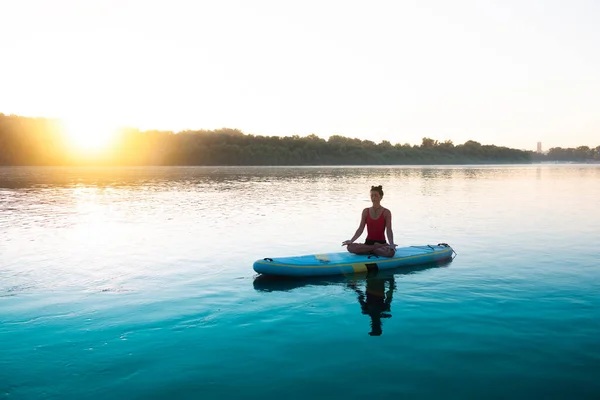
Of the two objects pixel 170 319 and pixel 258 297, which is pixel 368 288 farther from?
pixel 170 319

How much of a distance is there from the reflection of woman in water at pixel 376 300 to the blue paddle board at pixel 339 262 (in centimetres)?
51

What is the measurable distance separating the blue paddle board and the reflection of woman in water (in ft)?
1.68

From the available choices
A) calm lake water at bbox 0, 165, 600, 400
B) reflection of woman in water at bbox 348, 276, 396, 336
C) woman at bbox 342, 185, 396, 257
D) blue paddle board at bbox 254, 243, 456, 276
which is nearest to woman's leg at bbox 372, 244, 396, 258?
woman at bbox 342, 185, 396, 257

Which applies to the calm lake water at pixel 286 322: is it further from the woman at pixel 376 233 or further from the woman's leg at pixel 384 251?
the woman at pixel 376 233

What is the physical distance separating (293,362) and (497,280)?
21.1 ft

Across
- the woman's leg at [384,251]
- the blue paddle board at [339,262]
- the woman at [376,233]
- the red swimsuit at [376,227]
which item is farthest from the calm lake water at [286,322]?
the red swimsuit at [376,227]

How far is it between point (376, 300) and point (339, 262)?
1.94 meters

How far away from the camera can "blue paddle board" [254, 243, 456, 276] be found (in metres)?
11.4

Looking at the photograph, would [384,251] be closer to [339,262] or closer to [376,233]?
[376,233]

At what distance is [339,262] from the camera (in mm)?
11906

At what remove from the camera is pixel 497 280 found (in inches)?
451

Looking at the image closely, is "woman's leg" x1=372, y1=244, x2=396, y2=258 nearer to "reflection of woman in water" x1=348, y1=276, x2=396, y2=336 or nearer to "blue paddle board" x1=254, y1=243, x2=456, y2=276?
"blue paddle board" x1=254, y1=243, x2=456, y2=276

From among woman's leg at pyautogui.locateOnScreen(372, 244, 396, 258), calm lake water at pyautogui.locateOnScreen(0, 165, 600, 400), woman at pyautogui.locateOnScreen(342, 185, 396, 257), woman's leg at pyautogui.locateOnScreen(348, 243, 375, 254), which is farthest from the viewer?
woman's leg at pyautogui.locateOnScreen(348, 243, 375, 254)

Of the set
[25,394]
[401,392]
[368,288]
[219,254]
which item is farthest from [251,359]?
[219,254]
